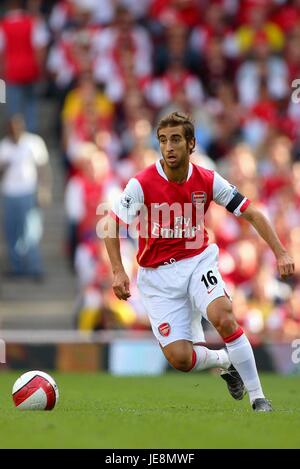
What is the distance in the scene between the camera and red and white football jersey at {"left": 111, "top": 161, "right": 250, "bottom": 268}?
10.0 m

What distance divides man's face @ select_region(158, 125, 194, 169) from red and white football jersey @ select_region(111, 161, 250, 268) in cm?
23

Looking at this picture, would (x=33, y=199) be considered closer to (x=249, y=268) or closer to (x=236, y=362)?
(x=249, y=268)

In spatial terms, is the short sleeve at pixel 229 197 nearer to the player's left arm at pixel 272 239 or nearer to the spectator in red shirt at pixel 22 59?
the player's left arm at pixel 272 239

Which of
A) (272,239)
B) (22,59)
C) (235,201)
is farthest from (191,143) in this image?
(22,59)

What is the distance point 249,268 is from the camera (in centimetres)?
1711

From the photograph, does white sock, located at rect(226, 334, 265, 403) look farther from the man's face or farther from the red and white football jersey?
the man's face

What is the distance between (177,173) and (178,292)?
2.99 feet

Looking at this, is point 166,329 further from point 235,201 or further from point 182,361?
point 235,201

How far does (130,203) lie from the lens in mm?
A: 9977

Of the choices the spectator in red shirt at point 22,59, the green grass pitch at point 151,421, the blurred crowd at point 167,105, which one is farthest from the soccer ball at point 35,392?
the spectator in red shirt at point 22,59

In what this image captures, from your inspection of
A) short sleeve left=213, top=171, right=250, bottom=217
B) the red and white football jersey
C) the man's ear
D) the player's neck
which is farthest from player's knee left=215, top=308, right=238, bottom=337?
the man's ear
